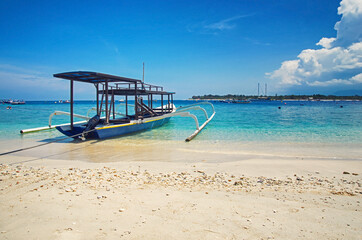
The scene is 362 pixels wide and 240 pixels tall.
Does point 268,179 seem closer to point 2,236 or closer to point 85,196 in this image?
point 85,196

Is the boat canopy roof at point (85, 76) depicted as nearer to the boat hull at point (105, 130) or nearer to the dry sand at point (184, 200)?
the boat hull at point (105, 130)

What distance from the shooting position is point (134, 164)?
6.30 metres

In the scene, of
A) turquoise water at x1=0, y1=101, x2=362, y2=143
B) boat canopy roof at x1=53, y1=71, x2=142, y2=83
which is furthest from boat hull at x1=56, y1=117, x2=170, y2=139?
boat canopy roof at x1=53, y1=71, x2=142, y2=83

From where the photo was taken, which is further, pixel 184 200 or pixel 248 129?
pixel 248 129

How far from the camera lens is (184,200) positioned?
140 inches

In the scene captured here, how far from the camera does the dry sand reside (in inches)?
105

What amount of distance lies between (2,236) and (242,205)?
10.3 feet

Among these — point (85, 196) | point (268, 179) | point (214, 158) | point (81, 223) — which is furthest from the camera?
point (214, 158)

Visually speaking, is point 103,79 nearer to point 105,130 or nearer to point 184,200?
point 105,130

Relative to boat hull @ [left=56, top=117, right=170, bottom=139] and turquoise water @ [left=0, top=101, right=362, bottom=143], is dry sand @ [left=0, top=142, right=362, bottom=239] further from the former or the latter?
turquoise water @ [left=0, top=101, right=362, bottom=143]

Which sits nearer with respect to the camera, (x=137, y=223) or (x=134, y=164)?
(x=137, y=223)

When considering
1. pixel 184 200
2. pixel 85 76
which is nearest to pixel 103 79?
pixel 85 76

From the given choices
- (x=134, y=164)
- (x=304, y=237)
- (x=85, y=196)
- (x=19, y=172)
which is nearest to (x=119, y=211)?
(x=85, y=196)

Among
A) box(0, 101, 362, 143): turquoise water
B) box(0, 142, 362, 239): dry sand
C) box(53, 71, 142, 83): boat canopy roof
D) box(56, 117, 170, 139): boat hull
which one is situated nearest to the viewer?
box(0, 142, 362, 239): dry sand
